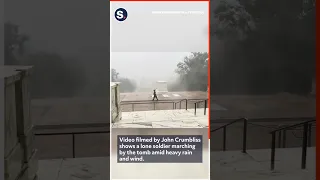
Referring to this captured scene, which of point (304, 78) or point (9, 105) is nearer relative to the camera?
point (9, 105)

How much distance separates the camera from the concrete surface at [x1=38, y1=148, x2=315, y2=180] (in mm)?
4520

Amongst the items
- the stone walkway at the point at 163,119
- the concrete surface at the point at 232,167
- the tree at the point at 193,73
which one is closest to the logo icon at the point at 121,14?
the tree at the point at 193,73

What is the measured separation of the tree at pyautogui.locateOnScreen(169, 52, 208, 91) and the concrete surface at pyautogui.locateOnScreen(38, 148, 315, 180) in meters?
1.33

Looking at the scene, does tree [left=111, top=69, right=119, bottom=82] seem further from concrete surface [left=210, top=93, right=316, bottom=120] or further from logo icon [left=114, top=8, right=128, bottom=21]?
concrete surface [left=210, top=93, right=316, bottom=120]

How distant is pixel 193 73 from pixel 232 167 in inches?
66.6

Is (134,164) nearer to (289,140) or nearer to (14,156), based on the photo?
(14,156)

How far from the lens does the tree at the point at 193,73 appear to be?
12.3 ft

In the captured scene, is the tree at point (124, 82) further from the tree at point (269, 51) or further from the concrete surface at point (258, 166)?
the tree at point (269, 51)

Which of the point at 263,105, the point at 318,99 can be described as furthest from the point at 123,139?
the point at 263,105

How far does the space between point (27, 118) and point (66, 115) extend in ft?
8.19

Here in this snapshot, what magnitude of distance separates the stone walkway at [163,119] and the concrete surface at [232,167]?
913mm

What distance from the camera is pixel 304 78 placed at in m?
8.30
